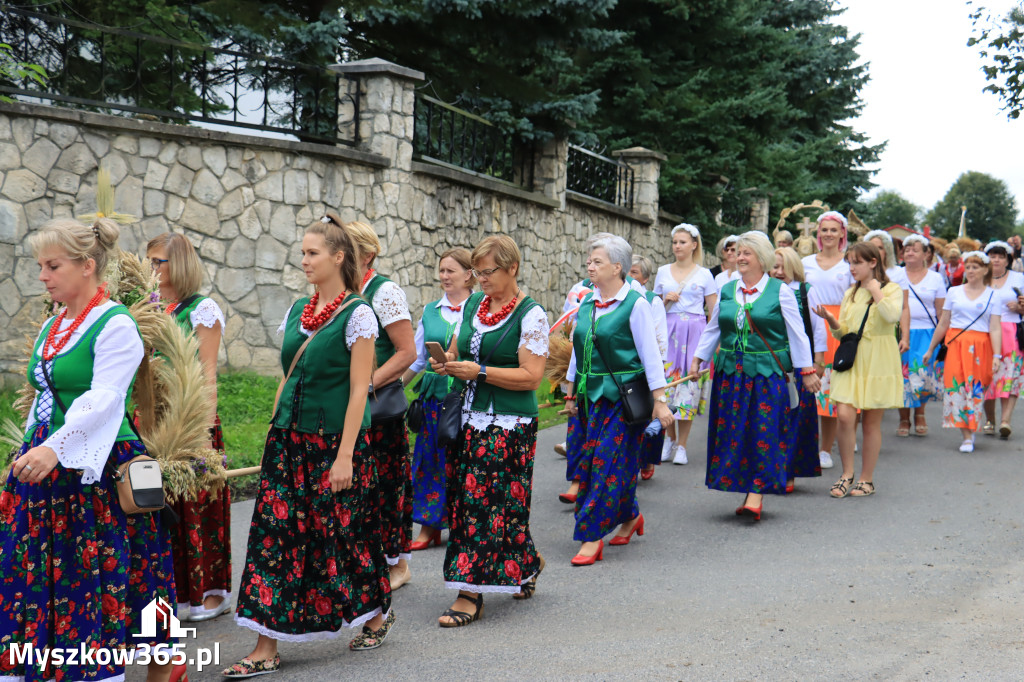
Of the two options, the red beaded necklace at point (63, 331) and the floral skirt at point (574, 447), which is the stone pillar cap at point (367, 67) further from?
the red beaded necklace at point (63, 331)

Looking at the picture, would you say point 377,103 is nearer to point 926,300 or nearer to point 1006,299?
point 926,300

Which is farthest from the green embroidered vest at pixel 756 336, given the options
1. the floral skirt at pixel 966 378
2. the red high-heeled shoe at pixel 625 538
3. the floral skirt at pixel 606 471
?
the floral skirt at pixel 966 378

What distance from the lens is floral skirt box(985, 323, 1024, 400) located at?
10875mm

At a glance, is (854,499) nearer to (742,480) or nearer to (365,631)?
(742,480)

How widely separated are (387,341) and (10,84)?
617cm

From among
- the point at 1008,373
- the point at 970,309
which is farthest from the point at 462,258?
the point at 1008,373

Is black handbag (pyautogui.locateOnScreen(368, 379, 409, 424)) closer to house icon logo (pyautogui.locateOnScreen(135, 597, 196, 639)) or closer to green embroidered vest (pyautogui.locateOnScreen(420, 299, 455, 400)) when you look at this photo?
green embroidered vest (pyautogui.locateOnScreen(420, 299, 455, 400))

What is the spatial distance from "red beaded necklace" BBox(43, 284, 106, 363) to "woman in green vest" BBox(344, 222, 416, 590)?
1.58m

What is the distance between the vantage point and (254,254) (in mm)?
10859

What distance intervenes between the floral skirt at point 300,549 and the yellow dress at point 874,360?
4.98 meters

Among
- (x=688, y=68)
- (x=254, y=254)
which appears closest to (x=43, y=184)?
(x=254, y=254)

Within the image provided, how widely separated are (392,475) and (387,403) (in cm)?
43

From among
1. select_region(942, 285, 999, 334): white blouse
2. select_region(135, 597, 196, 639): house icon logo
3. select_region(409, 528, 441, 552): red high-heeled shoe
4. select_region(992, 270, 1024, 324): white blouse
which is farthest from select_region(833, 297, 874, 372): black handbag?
select_region(135, 597, 196, 639): house icon logo

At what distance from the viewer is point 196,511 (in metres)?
4.88
